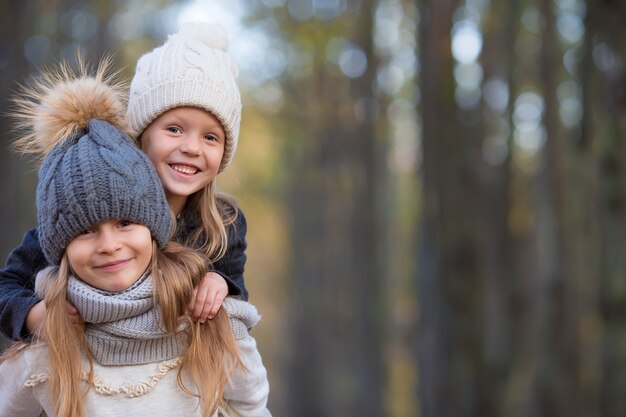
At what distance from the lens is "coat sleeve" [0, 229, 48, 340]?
3260 mm

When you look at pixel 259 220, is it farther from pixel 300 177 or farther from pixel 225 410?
pixel 225 410

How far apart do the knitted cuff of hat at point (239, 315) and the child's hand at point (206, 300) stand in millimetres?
102

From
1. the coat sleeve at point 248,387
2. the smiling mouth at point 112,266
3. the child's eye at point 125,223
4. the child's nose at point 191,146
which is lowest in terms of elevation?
the coat sleeve at point 248,387

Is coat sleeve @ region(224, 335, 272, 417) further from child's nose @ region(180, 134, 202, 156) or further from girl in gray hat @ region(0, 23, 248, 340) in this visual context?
child's nose @ region(180, 134, 202, 156)

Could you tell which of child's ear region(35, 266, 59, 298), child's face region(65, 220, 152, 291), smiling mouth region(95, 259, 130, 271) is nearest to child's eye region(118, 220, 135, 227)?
child's face region(65, 220, 152, 291)

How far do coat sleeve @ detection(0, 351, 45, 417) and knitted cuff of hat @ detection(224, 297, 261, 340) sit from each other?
72 centimetres

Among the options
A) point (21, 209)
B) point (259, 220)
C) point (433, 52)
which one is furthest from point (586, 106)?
point (259, 220)

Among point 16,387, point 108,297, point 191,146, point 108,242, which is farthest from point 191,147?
point 16,387

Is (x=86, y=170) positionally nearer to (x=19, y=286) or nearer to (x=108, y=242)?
(x=108, y=242)

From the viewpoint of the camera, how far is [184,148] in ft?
11.5

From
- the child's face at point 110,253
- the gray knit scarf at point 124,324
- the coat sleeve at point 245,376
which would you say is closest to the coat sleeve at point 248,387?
the coat sleeve at point 245,376

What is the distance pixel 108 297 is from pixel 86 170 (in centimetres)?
42

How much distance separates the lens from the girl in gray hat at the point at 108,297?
3129 mm

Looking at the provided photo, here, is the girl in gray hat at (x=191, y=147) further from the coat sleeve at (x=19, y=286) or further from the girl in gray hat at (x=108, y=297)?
the girl in gray hat at (x=108, y=297)
